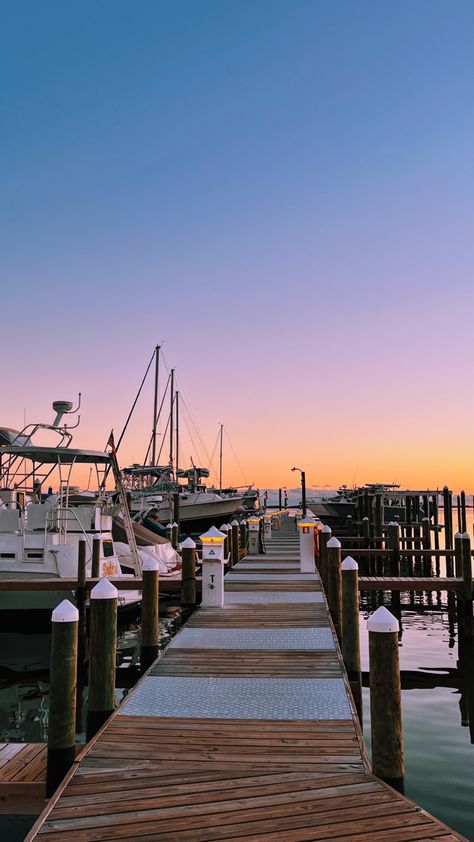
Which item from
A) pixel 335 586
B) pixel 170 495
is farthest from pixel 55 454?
pixel 170 495

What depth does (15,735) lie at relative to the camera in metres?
11.3

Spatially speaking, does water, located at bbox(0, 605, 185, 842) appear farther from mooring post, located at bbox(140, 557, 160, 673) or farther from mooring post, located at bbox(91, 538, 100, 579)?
mooring post, located at bbox(91, 538, 100, 579)

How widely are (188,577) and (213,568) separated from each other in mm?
1752

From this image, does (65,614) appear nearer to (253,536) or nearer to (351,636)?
(351,636)

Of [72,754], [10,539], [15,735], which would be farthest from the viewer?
[10,539]

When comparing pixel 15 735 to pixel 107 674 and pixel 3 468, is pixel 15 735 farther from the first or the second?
pixel 3 468

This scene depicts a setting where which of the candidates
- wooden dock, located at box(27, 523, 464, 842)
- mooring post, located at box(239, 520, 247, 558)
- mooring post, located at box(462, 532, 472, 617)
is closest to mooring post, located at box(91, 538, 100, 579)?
wooden dock, located at box(27, 523, 464, 842)

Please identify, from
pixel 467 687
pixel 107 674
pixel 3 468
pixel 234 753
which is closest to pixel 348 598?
pixel 107 674

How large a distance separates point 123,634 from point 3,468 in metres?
6.42

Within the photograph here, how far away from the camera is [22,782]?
638 centimetres

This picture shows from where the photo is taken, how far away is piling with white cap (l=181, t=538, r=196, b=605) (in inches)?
576

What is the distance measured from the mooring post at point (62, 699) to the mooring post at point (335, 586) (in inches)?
279

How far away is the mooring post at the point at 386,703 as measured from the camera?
5.72 m

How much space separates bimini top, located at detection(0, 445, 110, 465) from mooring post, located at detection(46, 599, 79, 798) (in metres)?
13.1
